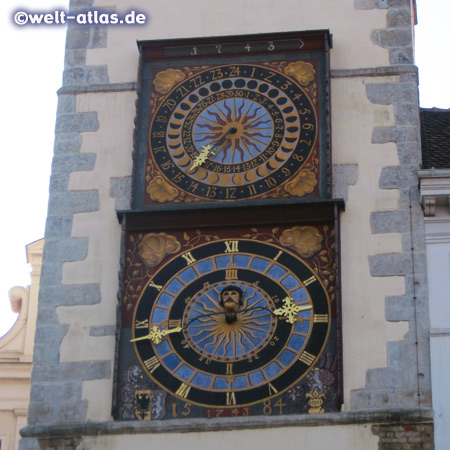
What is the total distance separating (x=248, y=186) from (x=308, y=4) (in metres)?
2.13

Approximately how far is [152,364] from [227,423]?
0.90 metres

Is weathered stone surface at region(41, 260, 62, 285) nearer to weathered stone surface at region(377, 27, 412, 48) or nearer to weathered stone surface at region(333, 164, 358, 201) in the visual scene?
weathered stone surface at region(333, 164, 358, 201)

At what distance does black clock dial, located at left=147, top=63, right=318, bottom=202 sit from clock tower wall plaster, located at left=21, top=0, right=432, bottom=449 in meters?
0.19

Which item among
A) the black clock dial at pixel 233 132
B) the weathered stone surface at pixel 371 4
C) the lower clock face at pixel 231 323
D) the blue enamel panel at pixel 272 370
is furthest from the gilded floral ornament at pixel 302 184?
the weathered stone surface at pixel 371 4

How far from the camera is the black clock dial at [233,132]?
13898 millimetres

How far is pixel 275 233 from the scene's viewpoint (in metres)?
13.5

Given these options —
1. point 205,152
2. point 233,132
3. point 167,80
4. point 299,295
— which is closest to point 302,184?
point 233,132

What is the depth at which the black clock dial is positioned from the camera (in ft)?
45.6

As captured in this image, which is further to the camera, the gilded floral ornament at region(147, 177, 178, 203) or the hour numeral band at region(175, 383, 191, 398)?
the gilded floral ornament at region(147, 177, 178, 203)

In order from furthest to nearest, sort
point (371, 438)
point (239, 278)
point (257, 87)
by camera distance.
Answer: point (257, 87)
point (239, 278)
point (371, 438)

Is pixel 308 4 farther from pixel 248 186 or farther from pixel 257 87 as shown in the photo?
pixel 248 186

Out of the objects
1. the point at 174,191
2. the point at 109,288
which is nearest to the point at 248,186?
the point at 174,191

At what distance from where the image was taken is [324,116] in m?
14.1

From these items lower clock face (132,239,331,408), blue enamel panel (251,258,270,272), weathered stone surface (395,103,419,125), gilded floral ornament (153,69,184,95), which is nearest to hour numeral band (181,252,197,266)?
lower clock face (132,239,331,408)
